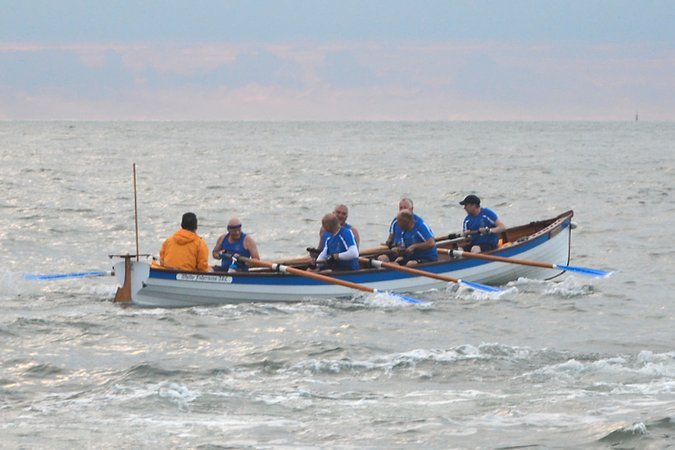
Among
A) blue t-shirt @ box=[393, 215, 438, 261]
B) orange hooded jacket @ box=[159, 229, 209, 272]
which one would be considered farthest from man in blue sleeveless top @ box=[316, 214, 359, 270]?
orange hooded jacket @ box=[159, 229, 209, 272]

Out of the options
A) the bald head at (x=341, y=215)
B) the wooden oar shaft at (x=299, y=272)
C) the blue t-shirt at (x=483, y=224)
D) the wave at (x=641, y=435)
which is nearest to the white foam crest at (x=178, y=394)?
the wave at (x=641, y=435)

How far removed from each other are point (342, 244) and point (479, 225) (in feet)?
11.8

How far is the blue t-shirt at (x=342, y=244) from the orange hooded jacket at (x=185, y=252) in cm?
209

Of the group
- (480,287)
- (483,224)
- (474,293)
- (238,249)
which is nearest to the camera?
(238,249)

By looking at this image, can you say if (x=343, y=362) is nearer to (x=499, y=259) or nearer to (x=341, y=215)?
(x=341, y=215)

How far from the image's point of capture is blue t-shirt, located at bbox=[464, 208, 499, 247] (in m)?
21.8

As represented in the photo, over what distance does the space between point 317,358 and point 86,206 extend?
28.1 metres

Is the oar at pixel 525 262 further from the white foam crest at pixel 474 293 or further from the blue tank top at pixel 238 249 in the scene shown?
the blue tank top at pixel 238 249

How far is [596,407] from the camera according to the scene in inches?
476

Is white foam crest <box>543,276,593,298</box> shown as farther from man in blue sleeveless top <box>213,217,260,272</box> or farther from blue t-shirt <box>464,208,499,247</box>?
man in blue sleeveless top <box>213,217,260,272</box>

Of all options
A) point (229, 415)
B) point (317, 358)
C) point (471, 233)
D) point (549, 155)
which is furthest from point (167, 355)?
point (549, 155)

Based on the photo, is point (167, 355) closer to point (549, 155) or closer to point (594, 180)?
point (594, 180)

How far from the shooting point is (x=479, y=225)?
21.8m

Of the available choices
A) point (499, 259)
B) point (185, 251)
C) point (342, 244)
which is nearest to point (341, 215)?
point (342, 244)
